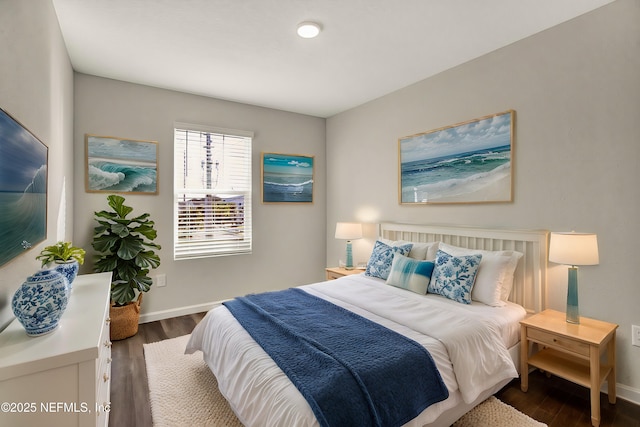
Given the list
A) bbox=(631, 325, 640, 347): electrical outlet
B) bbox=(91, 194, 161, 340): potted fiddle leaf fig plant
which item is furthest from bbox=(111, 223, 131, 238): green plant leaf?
bbox=(631, 325, 640, 347): electrical outlet

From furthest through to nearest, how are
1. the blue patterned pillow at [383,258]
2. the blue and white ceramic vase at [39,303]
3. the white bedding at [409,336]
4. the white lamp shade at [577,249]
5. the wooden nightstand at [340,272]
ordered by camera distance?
1. the wooden nightstand at [340,272]
2. the blue patterned pillow at [383,258]
3. the white lamp shade at [577,249]
4. the white bedding at [409,336]
5. the blue and white ceramic vase at [39,303]

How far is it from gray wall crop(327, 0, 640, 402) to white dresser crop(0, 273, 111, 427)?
296 centimetres

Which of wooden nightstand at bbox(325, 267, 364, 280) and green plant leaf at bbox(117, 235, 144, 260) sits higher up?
green plant leaf at bbox(117, 235, 144, 260)

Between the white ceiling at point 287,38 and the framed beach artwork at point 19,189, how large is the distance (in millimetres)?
1267

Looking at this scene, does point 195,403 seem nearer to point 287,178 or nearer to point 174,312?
point 174,312

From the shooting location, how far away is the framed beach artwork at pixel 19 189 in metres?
1.18

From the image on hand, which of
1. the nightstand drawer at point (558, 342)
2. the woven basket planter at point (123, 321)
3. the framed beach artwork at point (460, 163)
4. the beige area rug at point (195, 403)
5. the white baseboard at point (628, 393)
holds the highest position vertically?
the framed beach artwork at point (460, 163)

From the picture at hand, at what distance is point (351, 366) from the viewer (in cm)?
152

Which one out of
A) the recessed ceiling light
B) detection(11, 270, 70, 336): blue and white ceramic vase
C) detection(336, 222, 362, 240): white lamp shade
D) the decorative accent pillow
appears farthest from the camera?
detection(336, 222, 362, 240): white lamp shade

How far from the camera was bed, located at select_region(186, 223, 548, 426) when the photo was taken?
5.24ft

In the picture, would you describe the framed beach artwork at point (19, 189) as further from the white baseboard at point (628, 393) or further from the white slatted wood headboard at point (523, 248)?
the white baseboard at point (628, 393)

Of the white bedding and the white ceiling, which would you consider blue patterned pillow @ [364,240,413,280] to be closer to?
the white bedding

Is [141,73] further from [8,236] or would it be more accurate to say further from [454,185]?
[454,185]

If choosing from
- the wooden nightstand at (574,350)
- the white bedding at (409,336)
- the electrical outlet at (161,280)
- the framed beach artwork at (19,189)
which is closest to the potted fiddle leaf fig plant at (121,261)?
the electrical outlet at (161,280)
